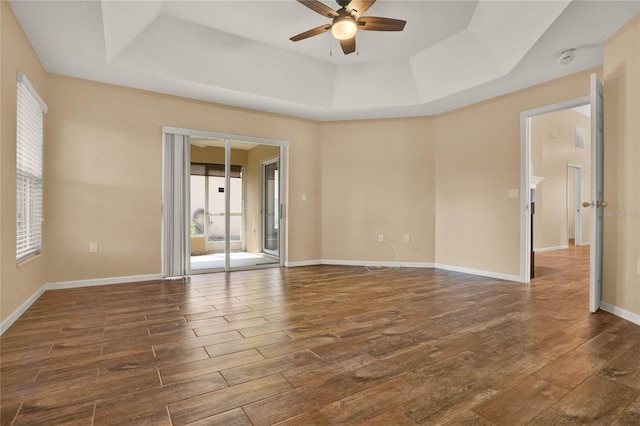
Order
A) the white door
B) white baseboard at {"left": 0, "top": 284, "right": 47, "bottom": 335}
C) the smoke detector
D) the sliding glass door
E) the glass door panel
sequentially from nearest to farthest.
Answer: white baseboard at {"left": 0, "top": 284, "right": 47, "bottom": 335}, the white door, the smoke detector, the sliding glass door, the glass door panel

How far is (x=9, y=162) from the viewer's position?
2.76m

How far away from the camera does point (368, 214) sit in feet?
18.9

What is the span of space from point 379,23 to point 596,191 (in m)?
2.55

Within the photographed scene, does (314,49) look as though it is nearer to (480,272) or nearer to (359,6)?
(359,6)

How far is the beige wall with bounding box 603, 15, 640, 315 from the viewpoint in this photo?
111 inches

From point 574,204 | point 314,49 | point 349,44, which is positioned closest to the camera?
point 349,44

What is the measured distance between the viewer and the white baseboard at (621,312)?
273cm

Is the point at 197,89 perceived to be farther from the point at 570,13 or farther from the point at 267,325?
the point at 570,13

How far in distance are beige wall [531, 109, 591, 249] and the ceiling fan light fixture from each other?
624 centimetres

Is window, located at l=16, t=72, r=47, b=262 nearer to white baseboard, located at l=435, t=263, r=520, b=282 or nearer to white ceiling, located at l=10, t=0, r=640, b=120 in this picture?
white ceiling, located at l=10, t=0, r=640, b=120

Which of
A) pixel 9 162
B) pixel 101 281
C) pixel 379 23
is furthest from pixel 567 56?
pixel 101 281

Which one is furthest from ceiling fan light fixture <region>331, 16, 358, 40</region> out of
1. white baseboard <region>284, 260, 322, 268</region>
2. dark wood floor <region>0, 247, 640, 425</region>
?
white baseboard <region>284, 260, 322, 268</region>

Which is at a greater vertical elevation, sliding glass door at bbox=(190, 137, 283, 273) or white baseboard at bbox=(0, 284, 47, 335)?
sliding glass door at bbox=(190, 137, 283, 273)

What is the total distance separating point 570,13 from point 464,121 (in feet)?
7.76
